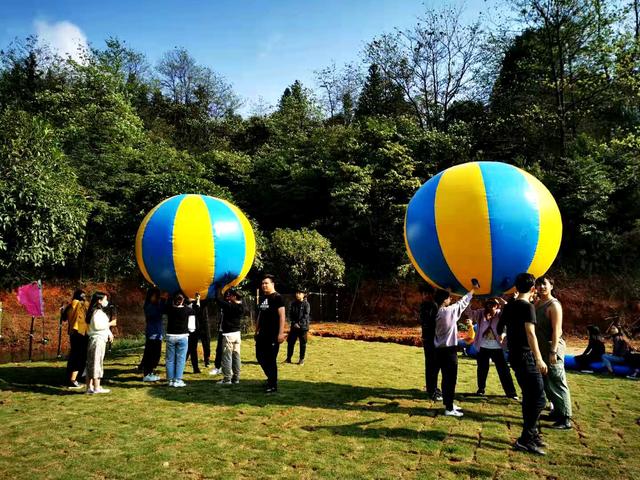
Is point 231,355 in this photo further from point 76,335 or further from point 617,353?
point 617,353

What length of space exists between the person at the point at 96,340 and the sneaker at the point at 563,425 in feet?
20.7

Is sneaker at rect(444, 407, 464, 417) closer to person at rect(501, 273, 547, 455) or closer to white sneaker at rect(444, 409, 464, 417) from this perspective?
white sneaker at rect(444, 409, 464, 417)

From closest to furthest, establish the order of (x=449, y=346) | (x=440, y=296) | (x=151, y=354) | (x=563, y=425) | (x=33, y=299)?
(x=563, y=425) → (x=449, y=346) → (x=440, y=296) → (x=151, y=354) → (x=33, y=299)

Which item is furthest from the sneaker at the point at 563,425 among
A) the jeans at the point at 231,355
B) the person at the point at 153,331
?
the person at the point at 153,331

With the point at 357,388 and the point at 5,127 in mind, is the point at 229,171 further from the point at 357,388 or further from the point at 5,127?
the point at 357,388

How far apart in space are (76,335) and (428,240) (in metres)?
5.80

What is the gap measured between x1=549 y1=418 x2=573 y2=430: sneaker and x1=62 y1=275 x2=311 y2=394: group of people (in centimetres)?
376

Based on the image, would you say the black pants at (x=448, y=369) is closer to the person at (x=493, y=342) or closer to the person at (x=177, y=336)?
the person at (x=493, y=342)

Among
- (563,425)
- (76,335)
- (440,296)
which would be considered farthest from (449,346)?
(76,335)

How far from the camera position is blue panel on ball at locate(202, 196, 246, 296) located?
7.16 meters

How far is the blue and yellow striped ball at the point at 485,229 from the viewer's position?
5.52 m

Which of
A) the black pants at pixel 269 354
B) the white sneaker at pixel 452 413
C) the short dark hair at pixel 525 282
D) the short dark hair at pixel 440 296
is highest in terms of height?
the short dark hair at pixel 525 282

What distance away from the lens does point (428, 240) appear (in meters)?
5.91

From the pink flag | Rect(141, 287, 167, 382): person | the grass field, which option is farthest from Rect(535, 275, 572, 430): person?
the pink flag
